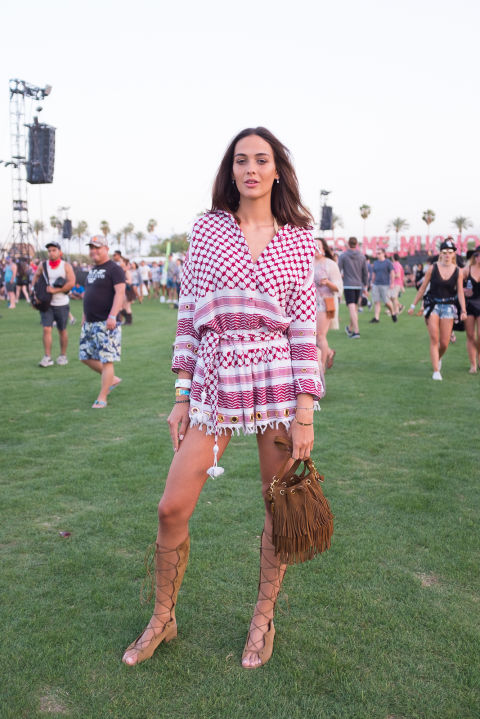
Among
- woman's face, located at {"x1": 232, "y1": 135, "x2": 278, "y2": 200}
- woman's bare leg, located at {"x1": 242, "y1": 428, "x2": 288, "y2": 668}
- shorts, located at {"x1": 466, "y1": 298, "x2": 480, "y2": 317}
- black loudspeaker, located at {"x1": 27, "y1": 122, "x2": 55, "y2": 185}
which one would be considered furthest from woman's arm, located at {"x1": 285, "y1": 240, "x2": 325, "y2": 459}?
black loudspeaker, located at {"x1": 27, "y1": 122, "x2": 55, "y2": 185}

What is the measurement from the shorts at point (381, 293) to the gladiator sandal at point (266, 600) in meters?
14.5

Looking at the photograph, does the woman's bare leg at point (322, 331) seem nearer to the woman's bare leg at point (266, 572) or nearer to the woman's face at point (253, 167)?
the woman's bare leg at point (266, 572)

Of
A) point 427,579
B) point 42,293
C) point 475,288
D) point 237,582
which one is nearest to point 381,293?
point 475,288

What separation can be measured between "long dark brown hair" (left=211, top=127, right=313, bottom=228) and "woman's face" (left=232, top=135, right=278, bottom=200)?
49 mm

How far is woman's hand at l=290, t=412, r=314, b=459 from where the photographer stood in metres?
2.54

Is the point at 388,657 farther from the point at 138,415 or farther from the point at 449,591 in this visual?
the point at 138,415

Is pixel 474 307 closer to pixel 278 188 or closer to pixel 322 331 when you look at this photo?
pixel 322 331

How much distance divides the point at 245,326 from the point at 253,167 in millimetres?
647

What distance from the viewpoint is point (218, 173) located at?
271 cm

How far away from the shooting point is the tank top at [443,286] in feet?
28.1

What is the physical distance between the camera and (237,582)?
3.34 metres

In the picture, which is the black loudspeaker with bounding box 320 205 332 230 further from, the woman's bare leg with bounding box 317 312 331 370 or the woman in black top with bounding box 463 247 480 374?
the woman's bare leg with bounding box 317 312 331 370

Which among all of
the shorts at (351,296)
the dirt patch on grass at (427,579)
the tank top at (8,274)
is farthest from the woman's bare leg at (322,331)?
the tank top at (8,274)

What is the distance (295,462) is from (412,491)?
7.61ft
